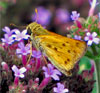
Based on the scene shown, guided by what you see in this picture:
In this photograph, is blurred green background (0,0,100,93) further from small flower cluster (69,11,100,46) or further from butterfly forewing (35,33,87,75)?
butterfly forewing (35,33,87,75)

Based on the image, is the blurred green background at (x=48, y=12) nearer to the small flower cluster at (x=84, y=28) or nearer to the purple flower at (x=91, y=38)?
the small flower cluster at (x=84, y=28)

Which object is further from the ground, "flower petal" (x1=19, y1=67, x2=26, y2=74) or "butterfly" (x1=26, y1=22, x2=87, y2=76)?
"butterfly" (x1=26, y1=22, x2=87, y2=76)

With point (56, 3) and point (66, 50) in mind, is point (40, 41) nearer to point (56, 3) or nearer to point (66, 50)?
point (66, 50)

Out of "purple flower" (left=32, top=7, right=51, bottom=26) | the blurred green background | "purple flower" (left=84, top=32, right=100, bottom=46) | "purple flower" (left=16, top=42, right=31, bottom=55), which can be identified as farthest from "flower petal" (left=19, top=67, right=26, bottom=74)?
"purple flower" (left=32, top=7, right=51, bottom=26)

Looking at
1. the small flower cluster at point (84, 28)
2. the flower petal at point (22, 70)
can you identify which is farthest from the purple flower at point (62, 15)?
the flower petal at point (22, 70)

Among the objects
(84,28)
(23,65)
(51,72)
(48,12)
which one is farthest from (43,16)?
(51,72)

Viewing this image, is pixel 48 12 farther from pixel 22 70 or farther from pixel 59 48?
pixel 22 70
